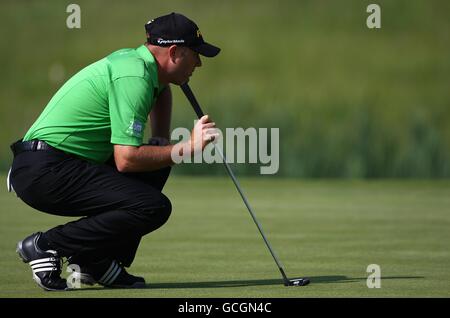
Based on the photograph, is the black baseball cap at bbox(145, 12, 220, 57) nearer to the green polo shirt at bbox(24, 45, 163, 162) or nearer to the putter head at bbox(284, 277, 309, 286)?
the green polo shirt at bbox(24, 45, 163, 162)

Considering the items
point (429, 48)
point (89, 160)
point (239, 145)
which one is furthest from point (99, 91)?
point (429, 48)

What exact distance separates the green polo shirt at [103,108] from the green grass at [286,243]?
2.76 ft

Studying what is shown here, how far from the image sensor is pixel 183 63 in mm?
6191

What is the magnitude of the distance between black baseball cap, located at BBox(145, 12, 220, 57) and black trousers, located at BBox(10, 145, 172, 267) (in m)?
0.79

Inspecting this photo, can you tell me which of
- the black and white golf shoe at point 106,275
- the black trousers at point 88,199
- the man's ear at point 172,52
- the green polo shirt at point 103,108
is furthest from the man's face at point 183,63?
the black and white golf shoe at point 106,275

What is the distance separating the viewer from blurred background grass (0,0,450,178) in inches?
785

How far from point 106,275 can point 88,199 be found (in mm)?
508

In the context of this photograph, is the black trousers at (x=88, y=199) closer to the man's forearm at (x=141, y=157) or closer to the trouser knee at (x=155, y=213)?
the trouser knee at (x=155, y=213)

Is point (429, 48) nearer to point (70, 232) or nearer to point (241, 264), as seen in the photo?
point (241, 264)

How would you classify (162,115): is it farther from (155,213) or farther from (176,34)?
(155,213)

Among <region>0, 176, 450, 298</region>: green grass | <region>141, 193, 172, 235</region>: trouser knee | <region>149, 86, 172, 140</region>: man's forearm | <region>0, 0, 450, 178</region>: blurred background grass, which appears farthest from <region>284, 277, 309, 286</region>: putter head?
<region>0, 0, 450, 178</region>: blurred background grass

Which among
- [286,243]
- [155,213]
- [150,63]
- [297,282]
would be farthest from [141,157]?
[286,243]

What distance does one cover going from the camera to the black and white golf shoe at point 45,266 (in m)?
6.14

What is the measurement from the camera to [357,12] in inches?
1053
